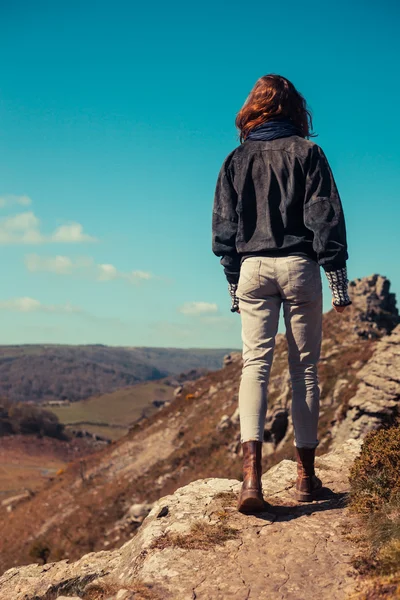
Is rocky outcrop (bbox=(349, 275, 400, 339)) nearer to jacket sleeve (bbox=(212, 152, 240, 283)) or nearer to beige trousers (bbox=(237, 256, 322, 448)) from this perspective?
beige trousers (bbox=(237, 256, 322, 448))

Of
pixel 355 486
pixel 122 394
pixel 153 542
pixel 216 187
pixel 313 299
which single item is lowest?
pixel 122 394

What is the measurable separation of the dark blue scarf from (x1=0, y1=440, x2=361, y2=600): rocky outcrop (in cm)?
341

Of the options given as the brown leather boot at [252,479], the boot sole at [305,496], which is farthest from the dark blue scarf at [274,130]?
the boot sole at [305,496]

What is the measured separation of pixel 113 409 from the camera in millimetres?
138250

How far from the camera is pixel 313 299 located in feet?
15.5

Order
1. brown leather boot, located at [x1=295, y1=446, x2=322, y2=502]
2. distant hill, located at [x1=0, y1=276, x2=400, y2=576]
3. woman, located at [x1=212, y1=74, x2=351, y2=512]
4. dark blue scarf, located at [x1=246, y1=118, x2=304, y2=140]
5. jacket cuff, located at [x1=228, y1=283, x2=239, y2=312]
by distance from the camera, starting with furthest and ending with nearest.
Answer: distant hill, located at [x1=0, y1=276, x2=400, y2=576] < jacket cuff, located at [x1=228, y1=283, x2=239, y2=312] < brown leather boot, located at [x1=295, y1=446, x2=322, y2=502] < dark blue scarf, located at [x1=246, y1=118, x2=304, y2=140] < woman, located at [x1=212, y1=74, x2=351, y2=512]

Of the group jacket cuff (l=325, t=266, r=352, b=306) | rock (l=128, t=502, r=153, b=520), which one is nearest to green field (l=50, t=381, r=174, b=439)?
rock (l=128, t=502, r=153, b=520)

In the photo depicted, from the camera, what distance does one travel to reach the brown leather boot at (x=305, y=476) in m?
4.99

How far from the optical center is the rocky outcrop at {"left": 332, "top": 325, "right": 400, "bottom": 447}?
14.2 metres

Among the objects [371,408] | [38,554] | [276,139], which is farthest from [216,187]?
[38,554]

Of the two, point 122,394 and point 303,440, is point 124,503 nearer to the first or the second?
point 303,440

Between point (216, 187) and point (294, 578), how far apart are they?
344cm

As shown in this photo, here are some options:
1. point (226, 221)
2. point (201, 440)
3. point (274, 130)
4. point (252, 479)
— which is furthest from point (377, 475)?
point (201, 440)

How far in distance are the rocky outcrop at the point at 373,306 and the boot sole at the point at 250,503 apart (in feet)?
95.8
